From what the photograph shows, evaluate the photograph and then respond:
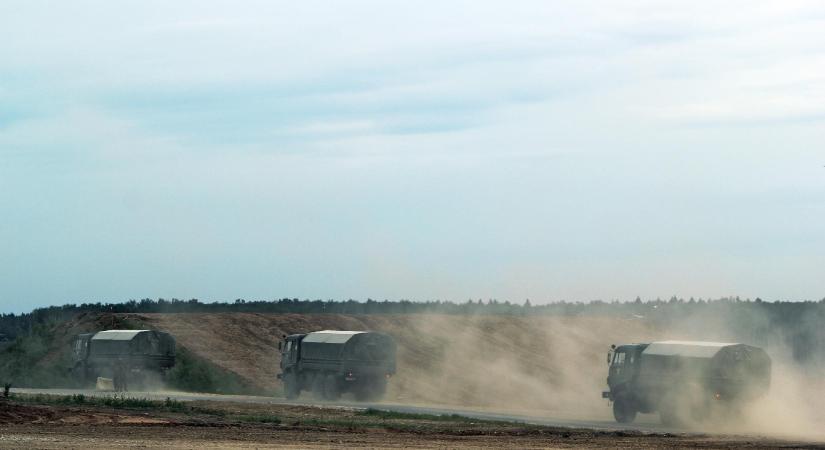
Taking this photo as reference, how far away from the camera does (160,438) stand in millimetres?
35812

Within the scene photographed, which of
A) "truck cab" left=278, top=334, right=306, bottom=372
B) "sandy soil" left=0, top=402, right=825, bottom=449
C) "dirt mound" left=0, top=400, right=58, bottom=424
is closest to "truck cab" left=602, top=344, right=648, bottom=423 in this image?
"sandy soil" left=0, top=402, right=825, bottom=449

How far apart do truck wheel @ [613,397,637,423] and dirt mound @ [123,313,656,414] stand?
1645 centimetres

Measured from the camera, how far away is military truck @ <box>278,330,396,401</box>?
64375mm

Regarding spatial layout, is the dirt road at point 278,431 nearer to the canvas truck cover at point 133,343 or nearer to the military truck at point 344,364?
the military truck at point 344,364

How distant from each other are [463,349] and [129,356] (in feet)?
119

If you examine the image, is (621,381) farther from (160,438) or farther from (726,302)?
(726,302)

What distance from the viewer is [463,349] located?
102125mm

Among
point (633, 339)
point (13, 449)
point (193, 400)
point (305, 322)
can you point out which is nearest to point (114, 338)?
point (193, 400)

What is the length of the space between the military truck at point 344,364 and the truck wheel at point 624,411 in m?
15.6

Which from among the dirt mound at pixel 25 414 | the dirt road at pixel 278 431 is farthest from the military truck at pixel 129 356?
the dirt mound at pixel 25 414

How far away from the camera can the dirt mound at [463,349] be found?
8490 cm

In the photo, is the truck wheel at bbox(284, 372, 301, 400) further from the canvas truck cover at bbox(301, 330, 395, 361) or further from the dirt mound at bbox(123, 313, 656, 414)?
Answer: the dirt mound at bbox(123, 313, 656, 414)

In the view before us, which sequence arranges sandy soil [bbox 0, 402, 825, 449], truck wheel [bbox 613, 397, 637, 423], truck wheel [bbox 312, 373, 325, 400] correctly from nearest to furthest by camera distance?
sandy soil [bbox 0, 402, 825, 449] < truck wheel [bbox 613, 397, 637, 423] < truck wheel [bbox 312, 373, 325, 400]

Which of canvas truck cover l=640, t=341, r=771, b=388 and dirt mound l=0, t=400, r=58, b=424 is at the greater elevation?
canvas truck cover l=640, t=341, r=771, b=388
